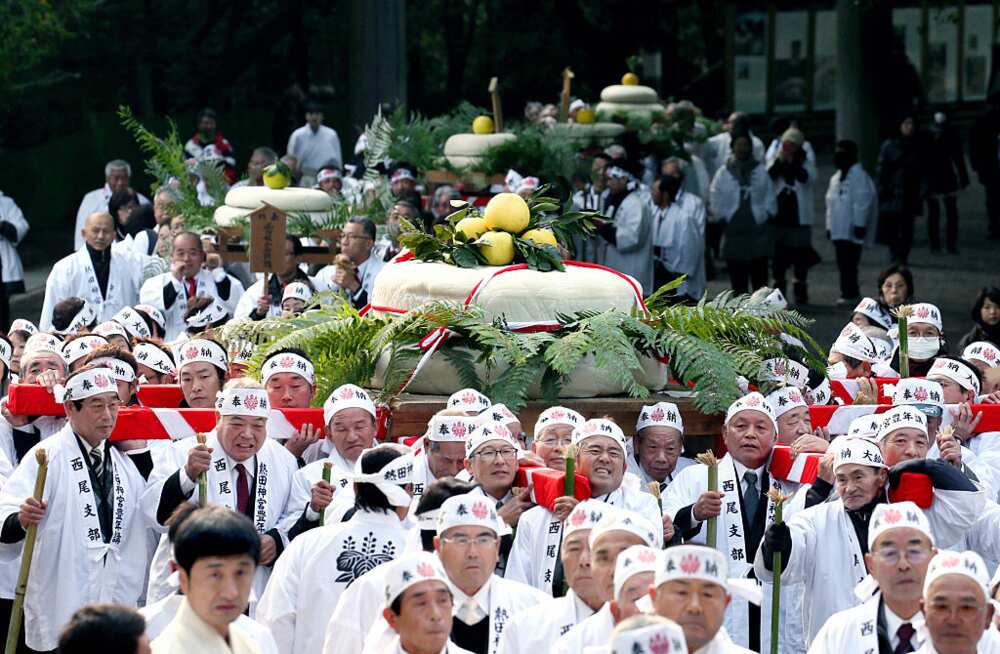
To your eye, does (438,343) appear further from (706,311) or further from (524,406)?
(706,311)

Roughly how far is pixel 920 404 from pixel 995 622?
2987 millimetres

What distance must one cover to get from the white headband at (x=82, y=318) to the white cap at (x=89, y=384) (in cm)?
413

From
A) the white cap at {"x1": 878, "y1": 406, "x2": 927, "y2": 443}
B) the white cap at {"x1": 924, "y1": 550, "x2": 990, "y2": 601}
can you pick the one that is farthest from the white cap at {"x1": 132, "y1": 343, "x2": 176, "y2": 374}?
the white cap at {"x1": 924, "y1": 550, "x2": 990, "y2": 601}

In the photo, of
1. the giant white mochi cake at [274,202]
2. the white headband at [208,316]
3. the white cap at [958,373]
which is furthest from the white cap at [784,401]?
the giant white mochi cake at [274,202]

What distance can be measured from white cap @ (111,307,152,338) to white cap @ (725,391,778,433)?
15.4ft

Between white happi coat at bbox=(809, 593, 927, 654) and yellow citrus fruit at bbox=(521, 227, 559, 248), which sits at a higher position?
yellow citrus fruit at bbox=(521, 227, 559, 248)

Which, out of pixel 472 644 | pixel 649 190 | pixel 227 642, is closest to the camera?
pixel 227 642

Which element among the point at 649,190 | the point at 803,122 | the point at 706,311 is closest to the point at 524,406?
the point at 706,311

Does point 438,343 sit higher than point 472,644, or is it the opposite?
point 438,343

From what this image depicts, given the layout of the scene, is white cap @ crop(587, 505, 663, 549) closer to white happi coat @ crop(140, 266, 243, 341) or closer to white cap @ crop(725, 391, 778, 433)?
white cap @ crop(725, 391, 778, 433)

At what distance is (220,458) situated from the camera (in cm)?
954

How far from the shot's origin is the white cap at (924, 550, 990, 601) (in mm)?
6688

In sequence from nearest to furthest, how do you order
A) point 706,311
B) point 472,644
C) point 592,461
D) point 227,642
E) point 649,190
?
1. point 227,642
2. point 472,644
3. point 592,461
4. point 706,311
5. point 649,190

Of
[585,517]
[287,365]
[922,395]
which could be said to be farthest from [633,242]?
[585,517]
